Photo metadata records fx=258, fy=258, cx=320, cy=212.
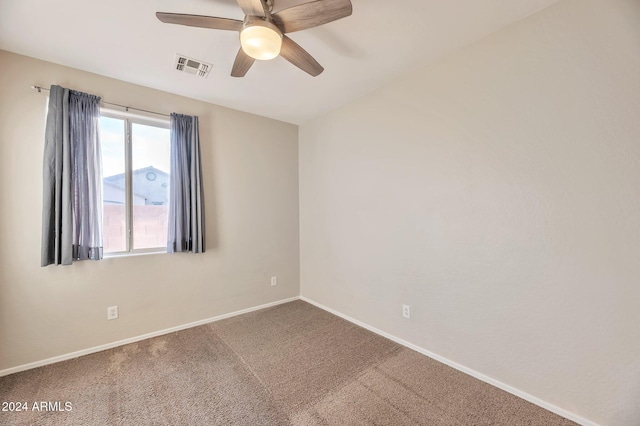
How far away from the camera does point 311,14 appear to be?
140cm

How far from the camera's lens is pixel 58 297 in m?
2.23

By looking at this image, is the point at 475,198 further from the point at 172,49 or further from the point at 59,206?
the point at 59,206

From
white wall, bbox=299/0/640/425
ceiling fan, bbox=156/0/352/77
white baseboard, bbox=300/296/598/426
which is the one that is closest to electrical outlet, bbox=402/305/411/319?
white wall, bbox=299/0/640/425

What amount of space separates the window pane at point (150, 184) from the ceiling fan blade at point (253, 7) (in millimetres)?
1946

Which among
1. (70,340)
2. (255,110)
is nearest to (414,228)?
(255,110)

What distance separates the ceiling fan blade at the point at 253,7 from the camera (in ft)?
4.36

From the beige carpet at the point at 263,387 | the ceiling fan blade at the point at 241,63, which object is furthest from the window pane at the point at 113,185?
the ceiling fan blade at the point at 241,63

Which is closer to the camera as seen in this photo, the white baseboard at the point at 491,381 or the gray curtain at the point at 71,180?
the white baseboard at the point at 491,381

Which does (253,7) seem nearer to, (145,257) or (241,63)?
(241,63)

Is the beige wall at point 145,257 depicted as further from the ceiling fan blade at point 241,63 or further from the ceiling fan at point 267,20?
the ceiling fan at point 267,20

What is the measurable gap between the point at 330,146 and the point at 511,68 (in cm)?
193

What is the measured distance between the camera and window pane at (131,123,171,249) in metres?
2.65

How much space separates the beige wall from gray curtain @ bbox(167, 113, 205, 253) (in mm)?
153

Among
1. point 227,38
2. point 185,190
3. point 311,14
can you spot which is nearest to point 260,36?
point 311,14
